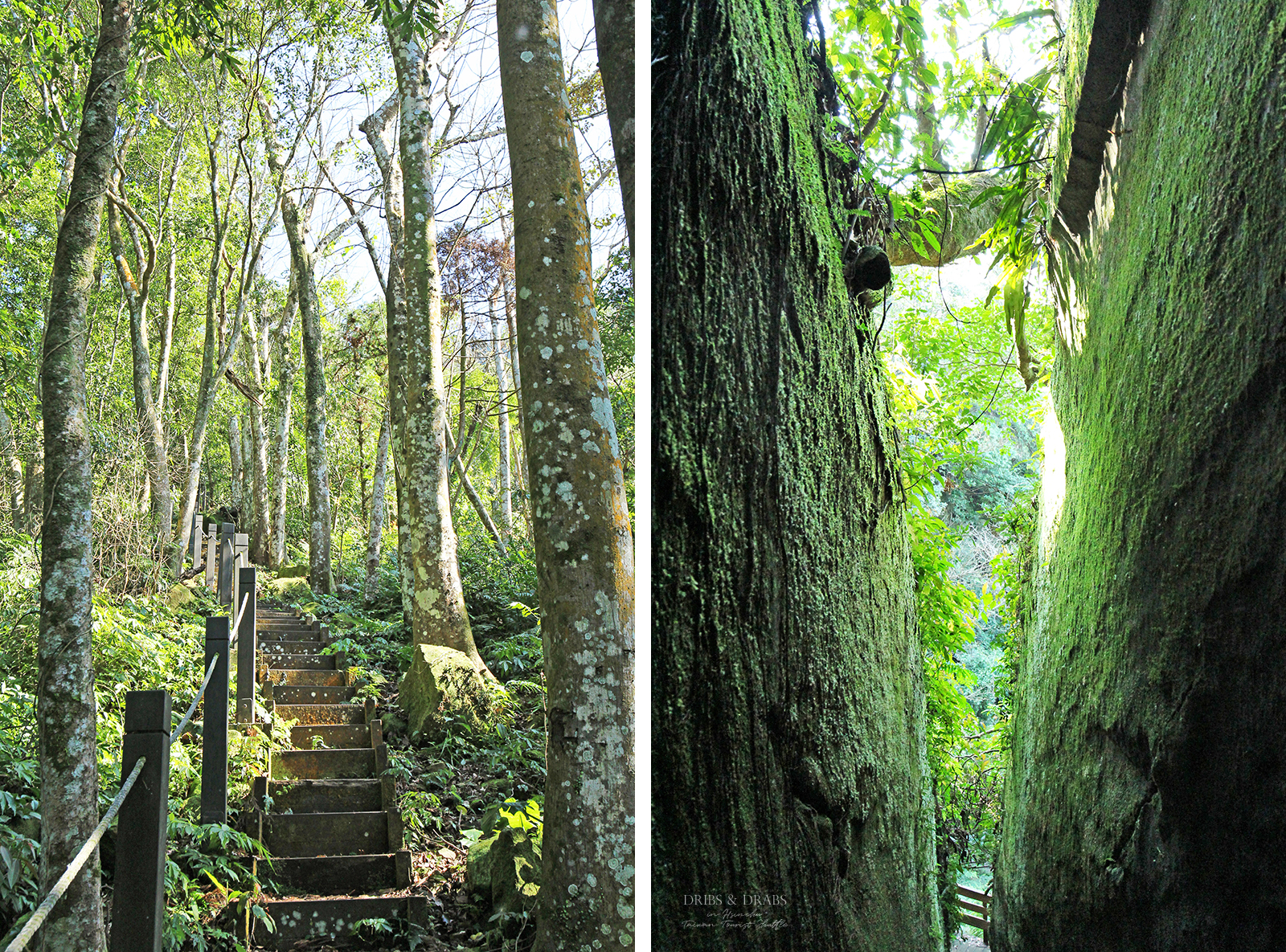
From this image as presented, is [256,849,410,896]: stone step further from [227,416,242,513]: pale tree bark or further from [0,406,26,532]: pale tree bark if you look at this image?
[227,416,242,513]: pale tree bark

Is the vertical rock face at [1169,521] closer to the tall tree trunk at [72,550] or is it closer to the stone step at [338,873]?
the tall tree trunk at [72,550]

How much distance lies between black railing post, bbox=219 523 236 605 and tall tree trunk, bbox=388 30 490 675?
1.04m

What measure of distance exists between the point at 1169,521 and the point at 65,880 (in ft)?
5.37

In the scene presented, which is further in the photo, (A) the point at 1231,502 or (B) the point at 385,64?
(B) the point at 385,64

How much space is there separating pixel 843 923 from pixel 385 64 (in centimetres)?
995

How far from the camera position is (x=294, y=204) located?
949 cm

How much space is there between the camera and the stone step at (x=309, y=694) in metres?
4.45

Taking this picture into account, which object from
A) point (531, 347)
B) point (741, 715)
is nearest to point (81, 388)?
point (531, 347)

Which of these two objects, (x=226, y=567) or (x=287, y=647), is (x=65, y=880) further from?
(x=287, y=647)

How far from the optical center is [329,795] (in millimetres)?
3463

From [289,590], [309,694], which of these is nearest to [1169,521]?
[309,694]

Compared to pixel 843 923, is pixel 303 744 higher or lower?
lower

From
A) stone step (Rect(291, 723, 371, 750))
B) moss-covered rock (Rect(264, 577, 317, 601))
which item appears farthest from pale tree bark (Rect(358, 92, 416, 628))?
moss-covered rock (Rect(264, 577, 317, 601))

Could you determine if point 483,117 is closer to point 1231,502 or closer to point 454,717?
point 454,717
